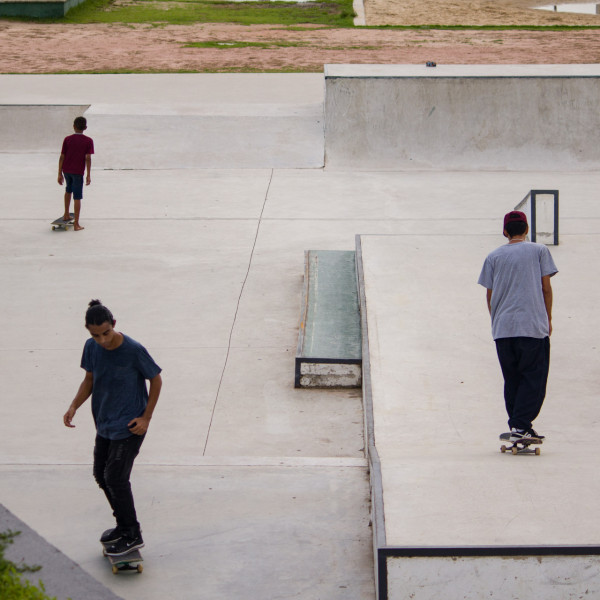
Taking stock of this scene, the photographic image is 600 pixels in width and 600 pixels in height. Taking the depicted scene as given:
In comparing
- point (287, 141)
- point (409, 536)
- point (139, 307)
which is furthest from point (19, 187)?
point (409, 536)

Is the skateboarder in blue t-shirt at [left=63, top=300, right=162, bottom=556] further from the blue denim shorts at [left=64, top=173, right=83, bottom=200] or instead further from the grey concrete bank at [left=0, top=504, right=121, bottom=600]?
the blue denim shorts at [left=64, top=173, right=83, bottom=200]

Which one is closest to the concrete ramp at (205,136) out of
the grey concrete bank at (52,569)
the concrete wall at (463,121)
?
the concrete wall at (463,121)

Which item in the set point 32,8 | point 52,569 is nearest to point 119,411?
point 52,569

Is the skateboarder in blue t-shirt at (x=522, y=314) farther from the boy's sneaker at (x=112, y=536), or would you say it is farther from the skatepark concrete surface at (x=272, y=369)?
the boy's sneaker at (x=112, y=536)

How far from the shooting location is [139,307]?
9273 mm

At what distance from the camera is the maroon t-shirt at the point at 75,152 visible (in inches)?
449

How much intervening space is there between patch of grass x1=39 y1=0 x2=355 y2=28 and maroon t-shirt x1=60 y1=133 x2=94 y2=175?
19.3 m

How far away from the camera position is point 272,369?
26.1 ft

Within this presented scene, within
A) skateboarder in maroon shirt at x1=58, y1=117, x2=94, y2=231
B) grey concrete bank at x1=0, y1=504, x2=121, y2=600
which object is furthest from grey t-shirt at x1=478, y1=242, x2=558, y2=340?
skateboarder in maroon shirt at x1=58, y1=117, x2=94, y2=231

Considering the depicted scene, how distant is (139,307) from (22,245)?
2.73 meters

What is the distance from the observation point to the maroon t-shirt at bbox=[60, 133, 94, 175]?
11.4m

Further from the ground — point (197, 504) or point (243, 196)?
point (243, 196)

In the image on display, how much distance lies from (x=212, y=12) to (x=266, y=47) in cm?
1011

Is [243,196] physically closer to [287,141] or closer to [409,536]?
[287,141]
